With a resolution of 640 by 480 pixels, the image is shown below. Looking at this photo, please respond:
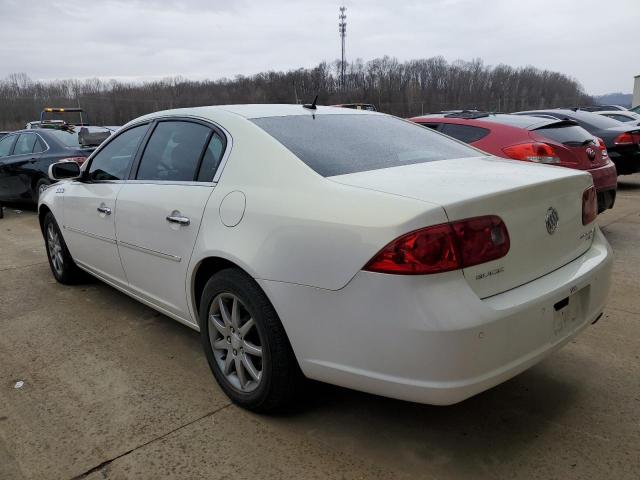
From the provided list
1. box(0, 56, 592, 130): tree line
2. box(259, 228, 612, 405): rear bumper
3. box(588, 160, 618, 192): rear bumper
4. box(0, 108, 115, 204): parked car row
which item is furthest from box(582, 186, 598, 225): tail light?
box(0, 56, 592, 130): tree line

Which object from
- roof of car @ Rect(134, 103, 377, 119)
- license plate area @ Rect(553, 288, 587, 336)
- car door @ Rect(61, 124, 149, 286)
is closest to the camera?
license plate area @ Rect(553, 288, 587, 336)

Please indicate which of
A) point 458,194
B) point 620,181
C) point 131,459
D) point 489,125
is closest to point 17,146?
point 489,125

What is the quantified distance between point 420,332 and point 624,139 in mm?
8040

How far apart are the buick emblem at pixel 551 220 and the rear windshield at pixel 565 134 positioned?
355 centimetres

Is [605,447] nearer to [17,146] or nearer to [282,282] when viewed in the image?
[282,282]

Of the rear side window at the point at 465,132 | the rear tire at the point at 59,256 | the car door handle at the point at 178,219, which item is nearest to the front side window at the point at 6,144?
the rear tire at the point at 59,256


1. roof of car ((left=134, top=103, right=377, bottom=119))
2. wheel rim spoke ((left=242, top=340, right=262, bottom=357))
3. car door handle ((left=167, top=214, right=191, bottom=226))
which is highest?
roof of car ((left=134, top=103, right=377, bottom=119))

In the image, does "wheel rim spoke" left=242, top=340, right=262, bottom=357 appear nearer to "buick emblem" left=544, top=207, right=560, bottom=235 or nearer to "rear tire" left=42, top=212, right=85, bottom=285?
"buick emblem" left=544, top=207, right=560, bottom=235

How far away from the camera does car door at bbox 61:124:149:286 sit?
367 cm

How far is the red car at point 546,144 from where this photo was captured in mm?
5320

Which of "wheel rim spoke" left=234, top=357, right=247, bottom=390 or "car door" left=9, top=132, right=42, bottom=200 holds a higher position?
"car door" left=9, top=132, right=42, bottom=200

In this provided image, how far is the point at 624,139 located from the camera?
8.38 meters

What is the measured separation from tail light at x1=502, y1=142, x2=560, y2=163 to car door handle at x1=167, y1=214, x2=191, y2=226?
12.1 feet

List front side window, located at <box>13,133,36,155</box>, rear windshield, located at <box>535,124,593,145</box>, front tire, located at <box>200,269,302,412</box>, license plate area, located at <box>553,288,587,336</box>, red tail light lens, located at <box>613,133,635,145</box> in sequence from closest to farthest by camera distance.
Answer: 1. license plate area, located at <box>553,288,587,336</box>
2. front tire, located at <box>200,269,302,412</box>
3. rear windshield, located at <box>535,124,593,145</box>
4. red tail light lens, located at <box>613,133,635,145</box>
5. front side window, located at <box>13,133,36,155</box>
